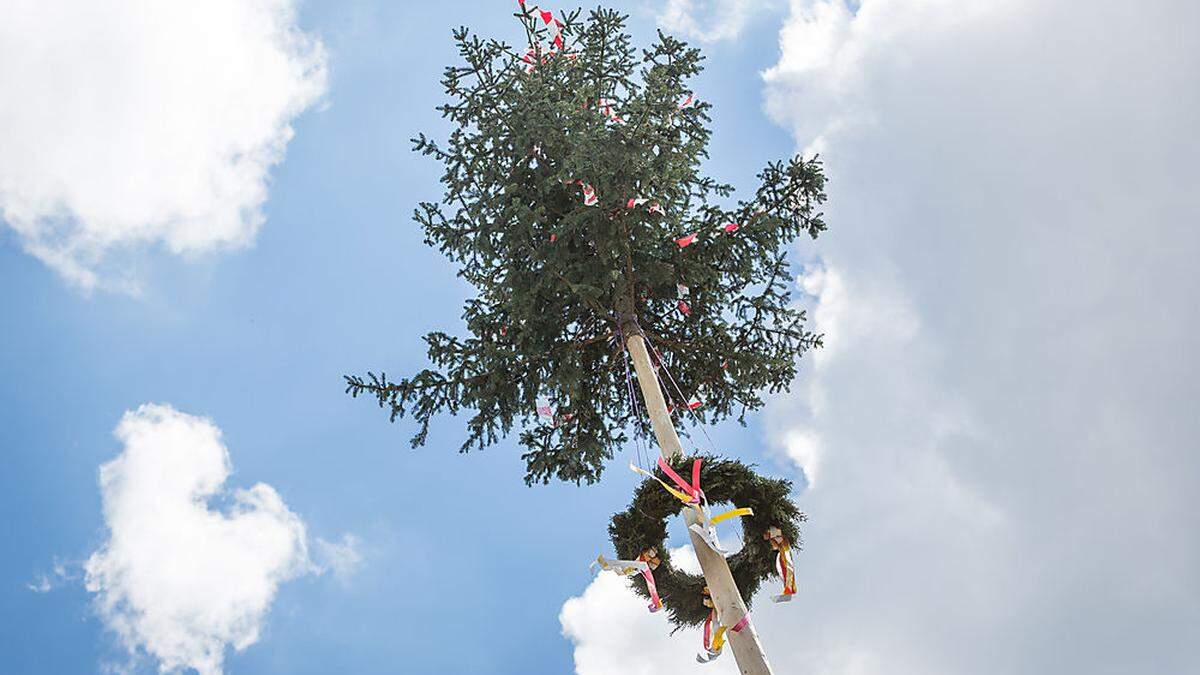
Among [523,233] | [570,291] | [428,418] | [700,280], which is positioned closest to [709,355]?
[700,280]

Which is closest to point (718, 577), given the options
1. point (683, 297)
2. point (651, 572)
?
point (651, 572)

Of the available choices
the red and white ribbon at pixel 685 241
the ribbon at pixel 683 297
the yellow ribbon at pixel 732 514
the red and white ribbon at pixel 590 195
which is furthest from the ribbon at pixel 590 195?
the yellow ribbon at pixel 732 514

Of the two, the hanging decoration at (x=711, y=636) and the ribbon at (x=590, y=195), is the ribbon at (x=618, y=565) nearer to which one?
the hanging decoration at (x=711, y=636)

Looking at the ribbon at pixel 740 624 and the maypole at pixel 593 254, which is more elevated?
the maypole at pixel 593 254

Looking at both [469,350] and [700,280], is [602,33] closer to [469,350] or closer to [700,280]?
[700,280]

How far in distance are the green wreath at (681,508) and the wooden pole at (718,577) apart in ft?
0.95

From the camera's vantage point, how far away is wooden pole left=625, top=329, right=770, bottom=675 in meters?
7.46

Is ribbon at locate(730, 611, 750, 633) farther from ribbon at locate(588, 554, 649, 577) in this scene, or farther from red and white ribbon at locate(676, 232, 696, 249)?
red and white ribbon at locate(676, 232, 696, 249)

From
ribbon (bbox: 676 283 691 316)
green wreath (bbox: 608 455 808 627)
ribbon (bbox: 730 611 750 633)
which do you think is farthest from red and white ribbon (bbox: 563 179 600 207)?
ribbon (bbox: 730 611 750 633)

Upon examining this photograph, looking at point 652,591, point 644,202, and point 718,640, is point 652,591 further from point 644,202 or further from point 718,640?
point 644,202

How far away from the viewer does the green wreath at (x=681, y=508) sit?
8.48 m

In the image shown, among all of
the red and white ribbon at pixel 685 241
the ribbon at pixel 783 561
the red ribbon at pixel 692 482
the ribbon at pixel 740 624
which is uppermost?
the red and white ribbon at pixel 685 241

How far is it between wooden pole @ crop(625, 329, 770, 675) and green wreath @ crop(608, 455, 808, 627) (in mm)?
289

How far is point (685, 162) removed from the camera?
10898 millimetres
